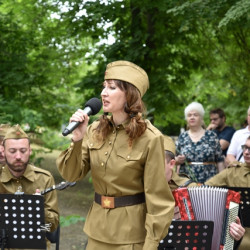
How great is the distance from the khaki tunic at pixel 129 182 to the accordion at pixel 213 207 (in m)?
0.93

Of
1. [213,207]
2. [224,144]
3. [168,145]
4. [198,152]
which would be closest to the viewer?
[213,207]

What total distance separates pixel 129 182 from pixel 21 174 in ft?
7.52

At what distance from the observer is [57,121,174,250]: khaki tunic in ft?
10.2

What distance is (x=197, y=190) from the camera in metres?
4.12

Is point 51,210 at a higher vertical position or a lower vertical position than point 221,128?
lower

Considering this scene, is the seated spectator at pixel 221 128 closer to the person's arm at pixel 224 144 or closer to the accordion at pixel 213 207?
the person's arm at pixel 224 144

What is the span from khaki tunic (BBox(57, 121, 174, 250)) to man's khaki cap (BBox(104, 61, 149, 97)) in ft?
0.89

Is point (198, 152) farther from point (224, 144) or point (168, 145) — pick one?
point (168, 145)

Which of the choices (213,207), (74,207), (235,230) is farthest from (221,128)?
(213,207)

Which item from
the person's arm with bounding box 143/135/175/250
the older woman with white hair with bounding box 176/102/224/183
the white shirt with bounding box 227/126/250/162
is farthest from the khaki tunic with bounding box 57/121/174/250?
the white shirt with bounding box 227/126/250/162

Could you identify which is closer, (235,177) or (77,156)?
(77,156)

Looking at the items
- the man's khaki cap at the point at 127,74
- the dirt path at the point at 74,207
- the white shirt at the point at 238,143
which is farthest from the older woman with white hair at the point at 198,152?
the man's khaki cap at the point at 127,74

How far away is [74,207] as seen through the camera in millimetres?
10945

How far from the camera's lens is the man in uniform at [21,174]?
5.11m
